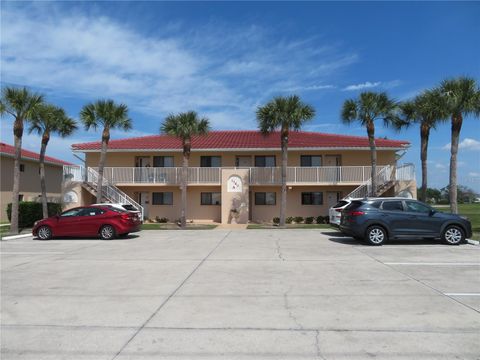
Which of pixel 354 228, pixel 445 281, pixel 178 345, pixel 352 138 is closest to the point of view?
pixel 178 345

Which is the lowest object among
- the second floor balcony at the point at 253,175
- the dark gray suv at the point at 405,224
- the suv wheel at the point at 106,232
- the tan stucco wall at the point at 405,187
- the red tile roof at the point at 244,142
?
the suv wheel at the point at 106,232

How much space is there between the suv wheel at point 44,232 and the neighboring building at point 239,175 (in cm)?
908

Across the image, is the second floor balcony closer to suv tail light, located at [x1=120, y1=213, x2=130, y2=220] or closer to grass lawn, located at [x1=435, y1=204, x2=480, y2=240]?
grass lawn, located at [x1=435, y1=204, x2=480, y2=240]

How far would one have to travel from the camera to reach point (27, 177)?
33.0 m

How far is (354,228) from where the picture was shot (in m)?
15.1

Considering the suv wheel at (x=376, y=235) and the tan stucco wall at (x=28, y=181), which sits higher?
the tan stucco wall at (x=28, y=181)

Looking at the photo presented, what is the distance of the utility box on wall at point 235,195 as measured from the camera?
91.4 feet

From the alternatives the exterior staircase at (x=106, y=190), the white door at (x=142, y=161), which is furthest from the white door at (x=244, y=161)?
the exterior staircase at (x=106, y=190)

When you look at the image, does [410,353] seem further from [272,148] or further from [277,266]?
[272,148]

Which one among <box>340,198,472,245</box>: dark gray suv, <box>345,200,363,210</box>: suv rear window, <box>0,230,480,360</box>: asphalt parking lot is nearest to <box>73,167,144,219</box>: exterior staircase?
<box>0,230,480,360</box>: asphalt parking lot

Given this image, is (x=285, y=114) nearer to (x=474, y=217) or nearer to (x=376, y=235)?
(x=376, y=235)

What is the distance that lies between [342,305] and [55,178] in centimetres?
3694

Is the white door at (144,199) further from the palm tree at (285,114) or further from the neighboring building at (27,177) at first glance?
the palm tree at (285,114)

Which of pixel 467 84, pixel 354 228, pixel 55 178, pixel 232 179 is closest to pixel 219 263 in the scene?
pixel 354 228
